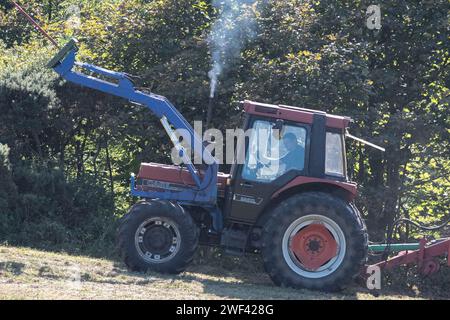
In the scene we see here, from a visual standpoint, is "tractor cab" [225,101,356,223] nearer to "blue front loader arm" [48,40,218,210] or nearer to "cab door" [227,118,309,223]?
"cab door" [227,118,309,223]

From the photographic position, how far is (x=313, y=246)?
11.0 meters

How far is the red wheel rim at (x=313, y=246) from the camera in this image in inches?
432

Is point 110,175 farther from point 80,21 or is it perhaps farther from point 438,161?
point 438,161

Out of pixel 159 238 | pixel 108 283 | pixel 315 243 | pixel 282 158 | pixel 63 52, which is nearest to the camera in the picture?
pixel 108 283

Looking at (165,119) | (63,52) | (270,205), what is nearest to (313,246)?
(270,205)

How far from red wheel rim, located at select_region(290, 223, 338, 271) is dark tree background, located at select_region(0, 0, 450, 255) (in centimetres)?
376

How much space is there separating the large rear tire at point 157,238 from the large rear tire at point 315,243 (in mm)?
1080

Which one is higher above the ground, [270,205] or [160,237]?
[270,205]

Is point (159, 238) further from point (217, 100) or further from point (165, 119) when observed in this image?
point (217, 100)

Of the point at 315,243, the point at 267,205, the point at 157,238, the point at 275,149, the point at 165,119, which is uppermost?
the point at 165,119

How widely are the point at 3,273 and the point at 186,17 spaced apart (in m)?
6.83

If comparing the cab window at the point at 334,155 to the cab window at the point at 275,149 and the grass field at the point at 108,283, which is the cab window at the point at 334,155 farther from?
the grass field at the point at 108,283

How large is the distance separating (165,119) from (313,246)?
8.49 feet

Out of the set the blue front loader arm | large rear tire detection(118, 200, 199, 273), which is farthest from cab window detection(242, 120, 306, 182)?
large rear tire detection(118, 200, 199, 273)
